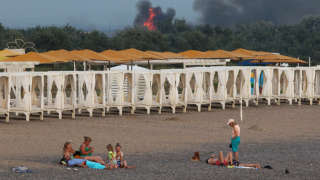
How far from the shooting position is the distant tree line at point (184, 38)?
212 ft

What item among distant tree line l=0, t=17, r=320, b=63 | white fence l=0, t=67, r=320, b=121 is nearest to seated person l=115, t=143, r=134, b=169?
white fence l=0, t=67, r=320, b=121

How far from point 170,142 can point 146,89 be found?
851 centimetres

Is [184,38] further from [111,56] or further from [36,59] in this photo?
[36,59]

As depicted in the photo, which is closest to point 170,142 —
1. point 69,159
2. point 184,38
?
point 69,159

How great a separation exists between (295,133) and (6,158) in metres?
9.64

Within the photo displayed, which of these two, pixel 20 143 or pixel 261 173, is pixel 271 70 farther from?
pixel 261 173

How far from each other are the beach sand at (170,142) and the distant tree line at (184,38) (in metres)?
33.1

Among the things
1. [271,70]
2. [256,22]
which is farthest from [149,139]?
[256,22]

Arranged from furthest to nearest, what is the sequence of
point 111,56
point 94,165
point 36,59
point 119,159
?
point 111,56 < point 36,59 < point 119,159 < point 94,165

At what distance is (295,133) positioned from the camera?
2314 cm

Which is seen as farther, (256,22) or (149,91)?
(256,22)

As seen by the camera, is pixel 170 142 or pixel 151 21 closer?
pixel 170 142

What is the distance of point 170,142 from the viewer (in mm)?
20266

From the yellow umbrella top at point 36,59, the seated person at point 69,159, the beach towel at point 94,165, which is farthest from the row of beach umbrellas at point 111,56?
the beach towel at point 94,165
